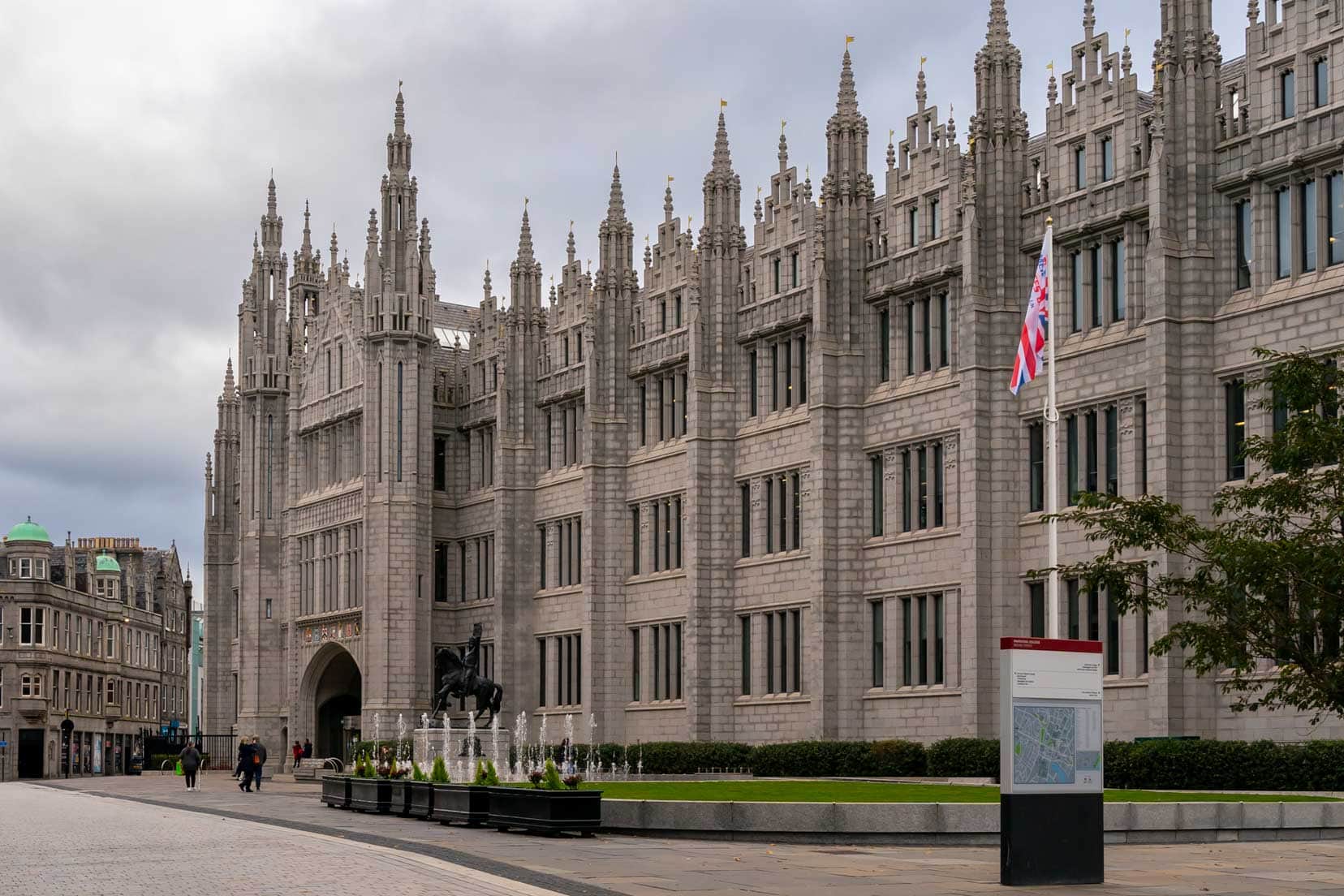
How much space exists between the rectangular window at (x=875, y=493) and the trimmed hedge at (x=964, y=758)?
8254 millimetres

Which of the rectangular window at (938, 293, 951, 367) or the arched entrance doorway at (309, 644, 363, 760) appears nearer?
the rectangular window at (938, 293, 951, 367)

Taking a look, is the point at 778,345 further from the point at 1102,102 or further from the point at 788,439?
the point at 1102,102

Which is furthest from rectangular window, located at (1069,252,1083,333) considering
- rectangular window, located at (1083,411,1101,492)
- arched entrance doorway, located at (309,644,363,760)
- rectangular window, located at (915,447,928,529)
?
arched entrance doorway, located at (309,644,363,760)

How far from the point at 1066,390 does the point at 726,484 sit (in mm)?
15135

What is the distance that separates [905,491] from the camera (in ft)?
172

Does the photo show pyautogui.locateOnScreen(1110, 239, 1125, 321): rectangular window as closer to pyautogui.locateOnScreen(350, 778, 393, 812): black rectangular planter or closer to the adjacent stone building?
pyautogui.locateOnScreen(350, 778, 393, 812): black rectangular planter

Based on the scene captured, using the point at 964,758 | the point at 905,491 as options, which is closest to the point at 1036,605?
the point at 964,758

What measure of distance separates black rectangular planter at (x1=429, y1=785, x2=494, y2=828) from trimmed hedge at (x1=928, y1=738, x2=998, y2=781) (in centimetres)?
1568

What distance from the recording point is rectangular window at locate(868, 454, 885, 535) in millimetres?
53375

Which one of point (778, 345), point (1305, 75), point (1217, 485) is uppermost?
point (1305, 75)

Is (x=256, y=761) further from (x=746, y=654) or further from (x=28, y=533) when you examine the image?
(x=28, y=533)

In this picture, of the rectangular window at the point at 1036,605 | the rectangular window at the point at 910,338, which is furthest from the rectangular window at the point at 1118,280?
the rectangular window at the point at 910,338

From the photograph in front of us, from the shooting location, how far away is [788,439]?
5653cm

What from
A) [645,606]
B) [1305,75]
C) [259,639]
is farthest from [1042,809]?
[259,639]
